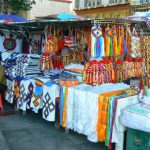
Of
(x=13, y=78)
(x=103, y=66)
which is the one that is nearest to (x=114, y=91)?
(x=103, y=66)

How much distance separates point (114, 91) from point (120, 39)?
90cm

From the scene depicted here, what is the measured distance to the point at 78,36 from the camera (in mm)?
5754

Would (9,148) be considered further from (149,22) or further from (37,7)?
(37,7)

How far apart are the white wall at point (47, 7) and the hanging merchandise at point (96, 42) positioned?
710 inches

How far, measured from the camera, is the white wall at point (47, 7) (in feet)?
73.1

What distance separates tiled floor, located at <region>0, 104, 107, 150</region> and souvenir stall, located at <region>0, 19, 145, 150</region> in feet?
0.83

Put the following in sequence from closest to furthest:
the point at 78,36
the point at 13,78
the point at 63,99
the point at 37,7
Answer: the point at 63,99 → the point at 78,36 → the point at 13,78 → the point at 37,7

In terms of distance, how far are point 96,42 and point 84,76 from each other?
0.70m

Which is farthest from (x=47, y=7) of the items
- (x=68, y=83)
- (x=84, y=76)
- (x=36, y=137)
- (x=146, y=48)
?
(x=36, y=137)

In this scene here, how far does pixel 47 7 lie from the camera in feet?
74.4

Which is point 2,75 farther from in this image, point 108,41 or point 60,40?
point 108,41

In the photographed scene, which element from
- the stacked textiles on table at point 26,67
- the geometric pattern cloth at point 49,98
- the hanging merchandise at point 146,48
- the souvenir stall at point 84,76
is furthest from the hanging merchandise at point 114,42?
the stacked textiles on table at point 26,67

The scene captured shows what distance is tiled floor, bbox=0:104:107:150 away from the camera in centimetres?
484

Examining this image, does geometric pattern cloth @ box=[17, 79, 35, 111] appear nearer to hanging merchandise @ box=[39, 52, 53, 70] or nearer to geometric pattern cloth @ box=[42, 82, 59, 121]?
hanging merchandise @ box=[39, 52, 53, 70]
